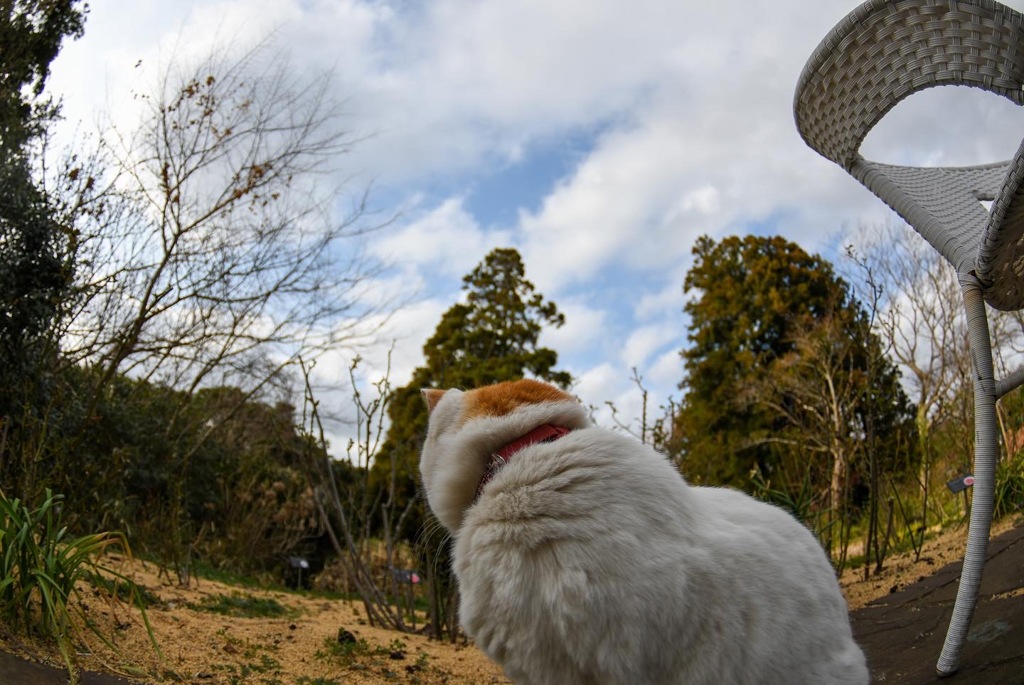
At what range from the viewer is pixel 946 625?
2805 millimetres

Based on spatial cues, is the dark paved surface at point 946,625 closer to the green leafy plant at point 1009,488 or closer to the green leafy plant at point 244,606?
the green leafy plant at point 1009,488

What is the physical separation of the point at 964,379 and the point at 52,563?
6194 mm

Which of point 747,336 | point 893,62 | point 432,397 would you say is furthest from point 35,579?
point 747,336

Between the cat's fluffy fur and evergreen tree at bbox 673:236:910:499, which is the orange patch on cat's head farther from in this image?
evergreen tree at bbox 673:236:910:499

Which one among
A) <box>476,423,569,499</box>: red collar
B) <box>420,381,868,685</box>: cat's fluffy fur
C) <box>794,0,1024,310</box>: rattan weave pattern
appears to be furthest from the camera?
<box>794,0,1024,310</box>: rattan weave pattern

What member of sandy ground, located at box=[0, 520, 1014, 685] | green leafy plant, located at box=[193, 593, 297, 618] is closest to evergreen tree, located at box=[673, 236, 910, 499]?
sandy ground, located at box=[0, 520, 1014, 685]

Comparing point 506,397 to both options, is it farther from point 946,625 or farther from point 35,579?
point 946,625

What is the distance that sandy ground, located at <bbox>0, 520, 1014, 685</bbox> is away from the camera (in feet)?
8.04

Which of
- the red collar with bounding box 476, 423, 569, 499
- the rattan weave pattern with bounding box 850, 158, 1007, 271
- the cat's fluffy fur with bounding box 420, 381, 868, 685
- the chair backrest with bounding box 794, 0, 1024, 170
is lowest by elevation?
the cat's fluffy fur with bounding box 420, 381, 868, 685

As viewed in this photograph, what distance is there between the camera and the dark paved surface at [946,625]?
2.18 meters

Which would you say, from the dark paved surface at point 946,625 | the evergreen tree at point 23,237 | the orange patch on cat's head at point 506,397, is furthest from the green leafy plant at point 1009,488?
the evergreen tree at point 23,237

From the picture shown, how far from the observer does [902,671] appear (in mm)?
2506

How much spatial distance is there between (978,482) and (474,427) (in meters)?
1.52

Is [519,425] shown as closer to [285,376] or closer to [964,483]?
[964,483]
